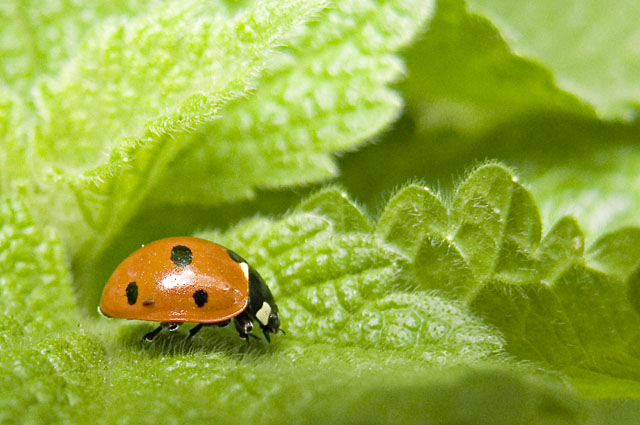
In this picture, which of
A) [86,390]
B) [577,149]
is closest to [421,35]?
[577,149]

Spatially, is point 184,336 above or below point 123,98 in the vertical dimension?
below

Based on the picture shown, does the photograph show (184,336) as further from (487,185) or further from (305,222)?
(487,185)

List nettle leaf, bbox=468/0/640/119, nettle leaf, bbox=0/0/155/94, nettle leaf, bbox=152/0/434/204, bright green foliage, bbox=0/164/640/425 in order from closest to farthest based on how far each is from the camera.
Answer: bright green foliage, bbox=0/164/640/425
nettle leaf, bbox=152/0/434/204
nettle leaf, bbox=0/0/155/94
nettle leaf, bbox=468/0/640/119

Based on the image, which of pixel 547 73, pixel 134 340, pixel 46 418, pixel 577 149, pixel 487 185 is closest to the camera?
Result: pixel 46 418

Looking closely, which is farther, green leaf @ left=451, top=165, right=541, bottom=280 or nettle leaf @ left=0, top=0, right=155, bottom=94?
nettle leaf @ left=0, top=0, right=155, bottom=94

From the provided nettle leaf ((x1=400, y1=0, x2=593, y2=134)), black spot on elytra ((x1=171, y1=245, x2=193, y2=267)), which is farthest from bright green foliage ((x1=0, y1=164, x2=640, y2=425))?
nettle leaf ((x1=400, y1=0, x2=593, y2=134))

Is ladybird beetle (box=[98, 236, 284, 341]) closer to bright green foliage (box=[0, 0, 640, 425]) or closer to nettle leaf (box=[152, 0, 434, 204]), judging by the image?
bright green foliage (box=[0, 0, 640, 425])

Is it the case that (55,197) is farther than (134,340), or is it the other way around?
(55,197)
